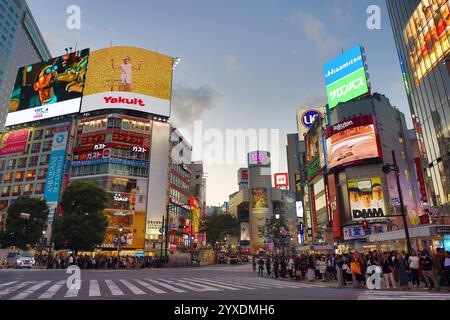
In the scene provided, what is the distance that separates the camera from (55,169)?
7225 cm

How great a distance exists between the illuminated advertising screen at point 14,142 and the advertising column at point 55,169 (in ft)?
32.9

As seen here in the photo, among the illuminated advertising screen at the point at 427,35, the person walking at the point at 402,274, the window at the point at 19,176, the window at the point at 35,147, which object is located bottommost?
the person walking at the point at 402,274

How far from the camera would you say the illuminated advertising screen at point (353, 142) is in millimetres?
48844

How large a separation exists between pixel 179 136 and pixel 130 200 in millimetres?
25063

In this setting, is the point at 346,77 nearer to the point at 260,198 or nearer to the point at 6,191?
the point at 6,191

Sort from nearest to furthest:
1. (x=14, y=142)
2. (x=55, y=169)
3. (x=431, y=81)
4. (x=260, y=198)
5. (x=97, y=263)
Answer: (x=431, y=81) → (x=97, y=263) → (x=55, y=169) → (x=14, y=142) → (x=260, y=198)

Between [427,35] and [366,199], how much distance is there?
2447cm

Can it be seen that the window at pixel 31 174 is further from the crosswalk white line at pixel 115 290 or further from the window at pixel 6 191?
the crosswalk white line at pixel 115 290

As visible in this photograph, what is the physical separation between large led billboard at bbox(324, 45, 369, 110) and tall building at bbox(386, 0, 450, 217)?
13817mm

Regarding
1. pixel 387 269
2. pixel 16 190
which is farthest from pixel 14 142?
pixel 387 269

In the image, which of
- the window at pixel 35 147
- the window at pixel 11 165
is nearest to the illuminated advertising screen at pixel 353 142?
the window at pixel 35 147

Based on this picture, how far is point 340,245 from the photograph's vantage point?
52344 mm

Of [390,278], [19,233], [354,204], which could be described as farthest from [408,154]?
[19,233]

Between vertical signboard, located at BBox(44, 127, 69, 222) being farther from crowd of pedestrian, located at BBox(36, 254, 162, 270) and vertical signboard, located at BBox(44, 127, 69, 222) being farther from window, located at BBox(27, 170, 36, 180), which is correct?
crowd of pedestrian, located at BBox(36, 254, 162, 270)
